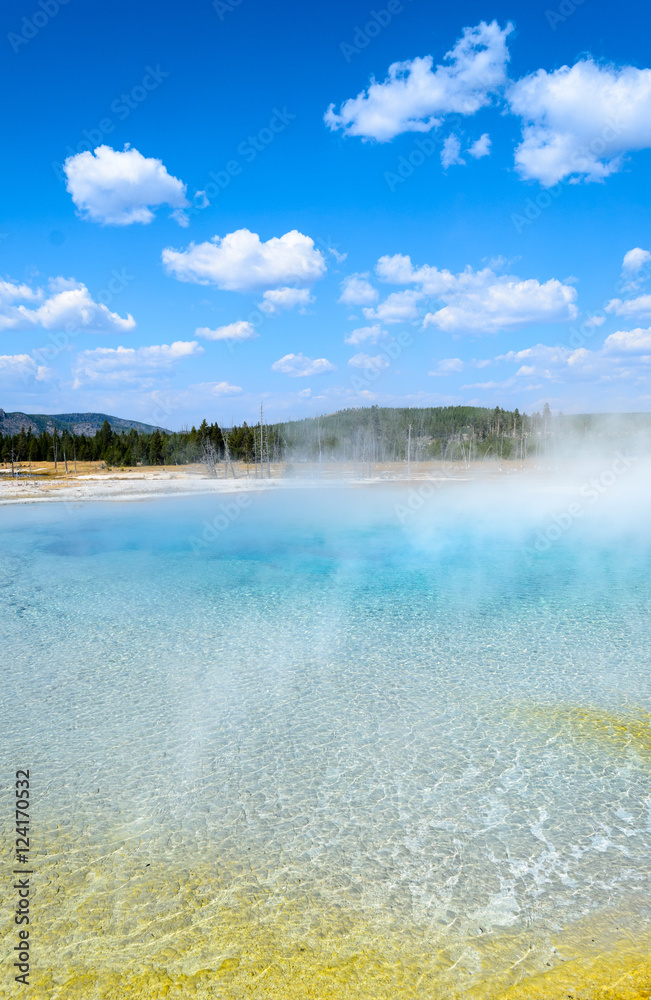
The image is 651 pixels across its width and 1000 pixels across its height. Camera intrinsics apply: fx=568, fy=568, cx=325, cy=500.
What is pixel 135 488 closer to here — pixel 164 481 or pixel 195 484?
pixel 195 484

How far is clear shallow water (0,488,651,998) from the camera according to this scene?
434 centimetres

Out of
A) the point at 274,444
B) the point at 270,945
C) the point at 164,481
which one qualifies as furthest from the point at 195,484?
the point at 270,945

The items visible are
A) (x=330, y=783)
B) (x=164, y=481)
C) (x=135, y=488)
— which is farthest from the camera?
(x=164, y=481)

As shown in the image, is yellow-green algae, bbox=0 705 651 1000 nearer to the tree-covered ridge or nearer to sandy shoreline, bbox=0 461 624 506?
sandy shoreline, bbox=0 461 624 506

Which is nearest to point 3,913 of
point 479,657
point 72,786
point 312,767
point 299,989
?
point 72,786

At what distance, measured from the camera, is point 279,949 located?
4.32 meters

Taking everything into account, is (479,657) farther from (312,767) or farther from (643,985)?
(643,985)

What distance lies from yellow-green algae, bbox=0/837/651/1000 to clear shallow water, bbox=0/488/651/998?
0.07ft

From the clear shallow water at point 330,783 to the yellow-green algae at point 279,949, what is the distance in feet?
0.07

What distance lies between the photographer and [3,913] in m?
4.69

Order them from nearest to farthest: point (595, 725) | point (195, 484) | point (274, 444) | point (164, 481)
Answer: point (595, 725) < point (195, 484) < point (164, 481) < point (274, 444)

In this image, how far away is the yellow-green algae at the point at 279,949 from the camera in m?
4.01

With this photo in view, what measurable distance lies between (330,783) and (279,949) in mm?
2202

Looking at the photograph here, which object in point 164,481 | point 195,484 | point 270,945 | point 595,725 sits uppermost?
point 164,481
